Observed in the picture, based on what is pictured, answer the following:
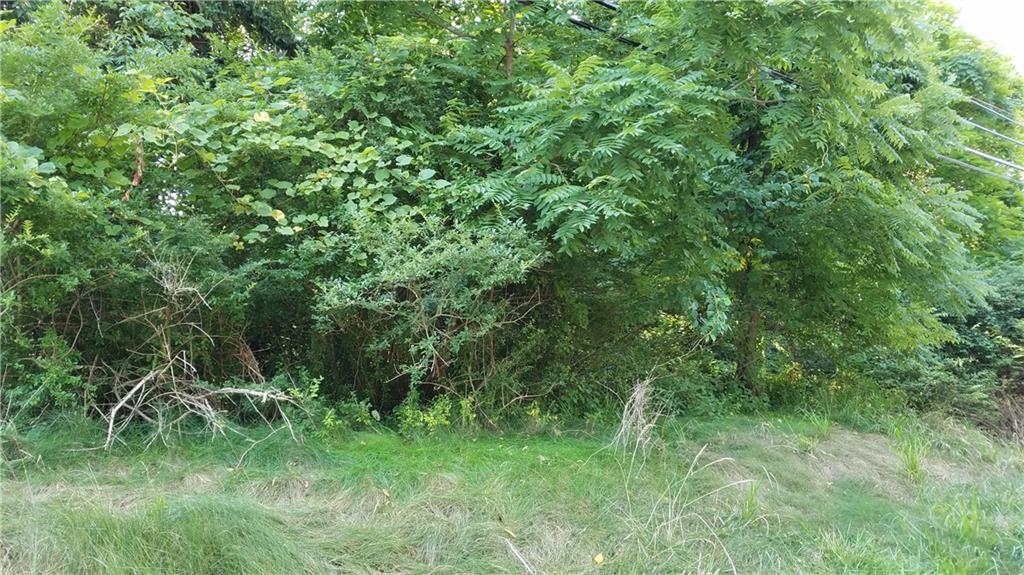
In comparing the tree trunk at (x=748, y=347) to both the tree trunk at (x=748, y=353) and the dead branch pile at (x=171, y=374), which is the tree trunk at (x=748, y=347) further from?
the dead branch pile at (x=171, y=374)

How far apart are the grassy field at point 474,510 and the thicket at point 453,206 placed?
43 cm

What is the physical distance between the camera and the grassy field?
2.87 meters

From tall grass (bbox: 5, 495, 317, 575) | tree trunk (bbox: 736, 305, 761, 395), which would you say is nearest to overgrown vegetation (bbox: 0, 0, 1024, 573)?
tall grass (bbox: 5, 495, 317, 575)

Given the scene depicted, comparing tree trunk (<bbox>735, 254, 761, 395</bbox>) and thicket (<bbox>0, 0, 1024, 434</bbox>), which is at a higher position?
thicket (<bbox>0, 0, 1024, 434</bbox>)

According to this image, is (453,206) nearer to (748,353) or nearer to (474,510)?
(474,510)

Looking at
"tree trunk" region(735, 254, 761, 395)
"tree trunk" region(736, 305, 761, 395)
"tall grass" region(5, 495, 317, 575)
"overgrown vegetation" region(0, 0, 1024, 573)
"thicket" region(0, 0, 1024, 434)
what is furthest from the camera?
"tree trunk" region(736, 305, 761, 395)

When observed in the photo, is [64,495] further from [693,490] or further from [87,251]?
[693,490]

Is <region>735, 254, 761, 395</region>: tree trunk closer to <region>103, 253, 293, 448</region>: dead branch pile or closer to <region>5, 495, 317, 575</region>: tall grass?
<region>103, 253, 293, 448</region>: dead branch pile

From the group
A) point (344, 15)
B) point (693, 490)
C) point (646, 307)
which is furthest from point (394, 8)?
point (693, 490)

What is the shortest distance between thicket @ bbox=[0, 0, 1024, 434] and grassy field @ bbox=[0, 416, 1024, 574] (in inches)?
16.8

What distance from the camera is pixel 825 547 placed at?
3270 millimetres

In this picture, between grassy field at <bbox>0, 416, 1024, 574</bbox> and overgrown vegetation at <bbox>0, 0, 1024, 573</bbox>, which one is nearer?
grassy field at <bbox>0, 416, 1024, 574</bbox>

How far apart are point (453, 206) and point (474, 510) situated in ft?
7.33

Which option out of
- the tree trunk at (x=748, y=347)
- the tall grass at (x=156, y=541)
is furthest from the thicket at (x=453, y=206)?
the tall grass at (x=156, y=541)
